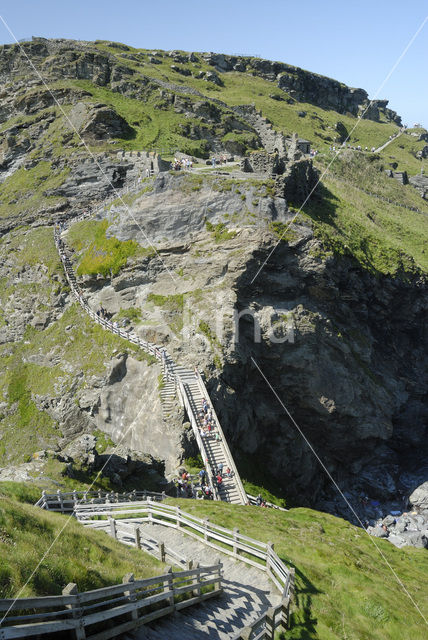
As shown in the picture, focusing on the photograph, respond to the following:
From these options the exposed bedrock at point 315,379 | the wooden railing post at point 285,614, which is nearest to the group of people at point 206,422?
the exposed bedrock at point 315,379

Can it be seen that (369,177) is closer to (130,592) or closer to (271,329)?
(271,329)

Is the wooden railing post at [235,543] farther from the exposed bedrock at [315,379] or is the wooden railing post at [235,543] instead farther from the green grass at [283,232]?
the green grass at [283,232]

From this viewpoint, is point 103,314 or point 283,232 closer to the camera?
point 283,232

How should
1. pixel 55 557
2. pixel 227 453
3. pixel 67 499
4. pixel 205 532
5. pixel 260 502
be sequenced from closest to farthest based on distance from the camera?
pixel 55 557 → pixel 205 532 → pixel 67 499 → pixel 260 502 → pixel 227 453

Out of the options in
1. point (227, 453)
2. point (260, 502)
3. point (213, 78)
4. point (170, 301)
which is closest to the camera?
point (260, 502)

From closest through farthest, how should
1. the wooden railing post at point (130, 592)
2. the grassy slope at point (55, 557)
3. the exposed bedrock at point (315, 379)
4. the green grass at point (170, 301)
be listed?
1. the grassy slope at point (55, 557)
2. the wooden railing post at point (130, 592)
3. the exposed bedrock at point (315, 379)
4. the green grass at point (170, 301)

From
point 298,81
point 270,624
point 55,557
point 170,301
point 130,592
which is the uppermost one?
point 298,81

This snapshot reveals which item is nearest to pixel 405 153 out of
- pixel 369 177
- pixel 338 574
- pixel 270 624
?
pixel 369 177
